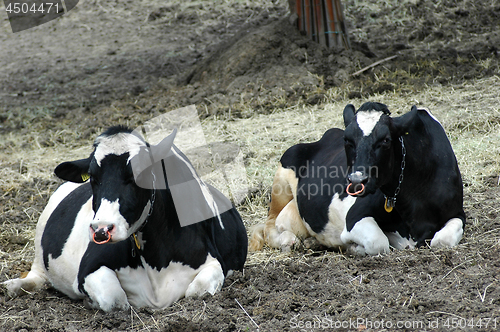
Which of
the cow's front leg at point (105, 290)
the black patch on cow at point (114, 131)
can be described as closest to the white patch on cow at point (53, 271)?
the cow's front leg at point (105, 290)

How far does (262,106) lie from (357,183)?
5829 millimetres

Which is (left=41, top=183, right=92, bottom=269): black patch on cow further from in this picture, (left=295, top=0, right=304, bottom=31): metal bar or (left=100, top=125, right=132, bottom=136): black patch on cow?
(left=295, top=0, right=304, bottom=31): metal bar

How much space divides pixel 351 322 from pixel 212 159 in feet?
17.0

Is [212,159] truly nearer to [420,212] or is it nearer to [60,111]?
[420,212]

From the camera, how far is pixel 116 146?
160 inches

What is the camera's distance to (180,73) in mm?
12930

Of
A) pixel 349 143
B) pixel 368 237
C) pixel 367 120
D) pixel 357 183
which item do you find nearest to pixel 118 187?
pixel 357 183

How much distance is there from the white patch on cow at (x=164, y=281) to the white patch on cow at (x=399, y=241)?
1.85 meters

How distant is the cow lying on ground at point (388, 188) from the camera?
4.89 m

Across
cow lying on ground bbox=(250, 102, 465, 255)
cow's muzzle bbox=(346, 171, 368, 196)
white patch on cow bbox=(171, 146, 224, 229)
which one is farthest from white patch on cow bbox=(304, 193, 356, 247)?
white patch on cow bbox=(171, 146, 224, 229)

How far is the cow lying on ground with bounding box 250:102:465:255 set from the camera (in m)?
4.89

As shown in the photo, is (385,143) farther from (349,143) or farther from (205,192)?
(205,192)

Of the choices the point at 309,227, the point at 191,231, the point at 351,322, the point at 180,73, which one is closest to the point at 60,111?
the point at 180,73

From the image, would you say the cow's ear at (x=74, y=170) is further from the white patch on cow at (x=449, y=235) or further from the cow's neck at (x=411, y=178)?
the white patch on cow at (x=449, y=235)
